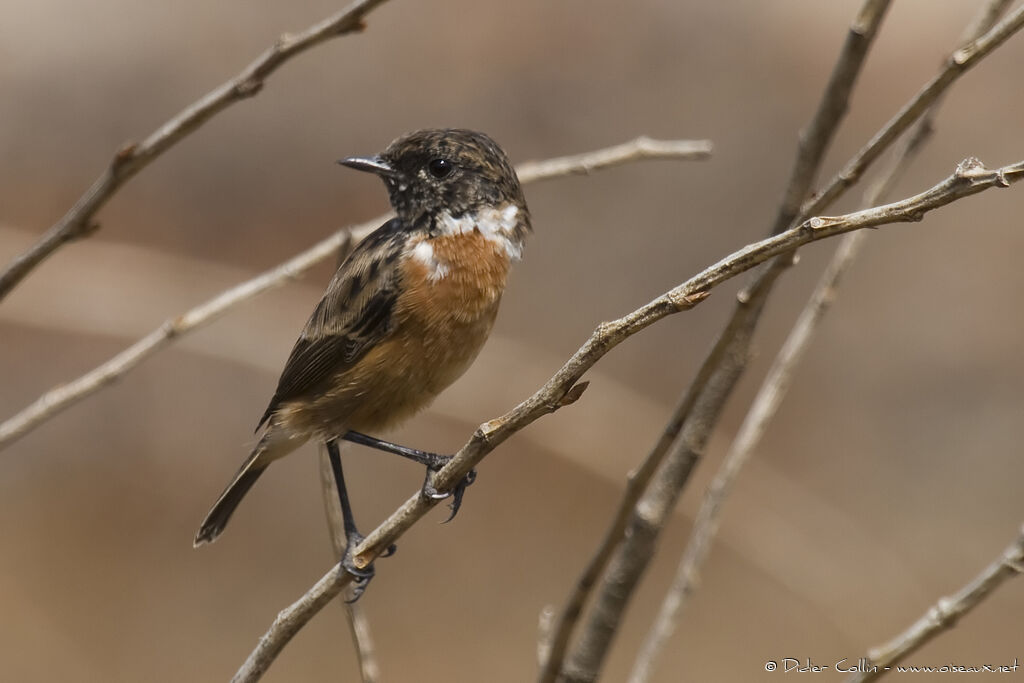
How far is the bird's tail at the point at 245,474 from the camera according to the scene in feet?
14.1

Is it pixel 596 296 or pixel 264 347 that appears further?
pixel 596 296

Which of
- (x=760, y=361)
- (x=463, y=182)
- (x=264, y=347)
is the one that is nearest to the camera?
(x=463, y=182)

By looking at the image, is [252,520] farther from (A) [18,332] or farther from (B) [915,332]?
(B) [915,332]

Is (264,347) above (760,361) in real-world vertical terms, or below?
Answer: below

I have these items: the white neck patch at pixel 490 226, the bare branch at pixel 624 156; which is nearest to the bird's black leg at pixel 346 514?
the white neck patch at pixel 490 226

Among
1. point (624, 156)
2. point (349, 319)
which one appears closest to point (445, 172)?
point (349, 319)

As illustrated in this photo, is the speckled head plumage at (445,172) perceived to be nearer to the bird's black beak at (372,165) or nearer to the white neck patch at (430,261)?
the bird's black beak at (372,165)

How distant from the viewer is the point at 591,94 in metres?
12.0

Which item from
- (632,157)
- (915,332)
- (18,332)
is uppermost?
(915,332)

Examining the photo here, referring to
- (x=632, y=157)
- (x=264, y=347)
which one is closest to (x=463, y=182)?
(x=632, y=157)

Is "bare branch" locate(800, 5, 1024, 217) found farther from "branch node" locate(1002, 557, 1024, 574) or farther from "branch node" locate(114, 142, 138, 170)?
"branch node" locate(114, 142, 138, 170)

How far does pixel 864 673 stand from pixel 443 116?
9.78 meters

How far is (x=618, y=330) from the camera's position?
2.19 metres

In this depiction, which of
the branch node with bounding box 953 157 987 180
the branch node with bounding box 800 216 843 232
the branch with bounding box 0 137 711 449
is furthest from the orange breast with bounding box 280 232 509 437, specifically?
the branch node with bounding box 953 157 987 180
